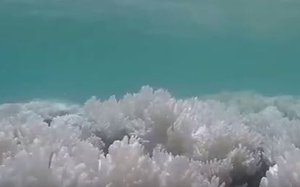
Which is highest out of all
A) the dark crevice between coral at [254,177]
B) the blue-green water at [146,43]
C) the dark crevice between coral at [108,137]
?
the blue-green water at [146,43]

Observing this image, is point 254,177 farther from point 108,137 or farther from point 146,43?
point 146,43

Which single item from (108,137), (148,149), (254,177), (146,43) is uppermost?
(146,43)

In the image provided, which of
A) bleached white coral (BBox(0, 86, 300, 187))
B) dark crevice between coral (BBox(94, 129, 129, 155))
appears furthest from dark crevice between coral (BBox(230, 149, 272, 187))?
dark crevice between coral (BBox(94, 129, 129, 155))

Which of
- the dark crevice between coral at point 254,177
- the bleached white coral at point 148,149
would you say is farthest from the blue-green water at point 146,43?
the dark crevice between coral at point 254,177

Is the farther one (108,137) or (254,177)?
(108,137)

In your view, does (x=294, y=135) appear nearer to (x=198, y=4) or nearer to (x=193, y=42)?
(x=198, y=4)

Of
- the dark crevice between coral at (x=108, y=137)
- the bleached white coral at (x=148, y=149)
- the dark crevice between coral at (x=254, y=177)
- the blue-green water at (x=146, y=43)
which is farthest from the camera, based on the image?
the blue-green water at (x=146, y=43)

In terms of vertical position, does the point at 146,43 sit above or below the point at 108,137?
above

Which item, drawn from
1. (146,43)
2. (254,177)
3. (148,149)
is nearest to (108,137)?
(148,149)

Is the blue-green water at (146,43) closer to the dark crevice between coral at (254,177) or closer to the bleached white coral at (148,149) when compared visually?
the bleached white coral at (148,149)
